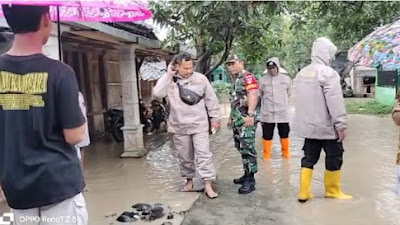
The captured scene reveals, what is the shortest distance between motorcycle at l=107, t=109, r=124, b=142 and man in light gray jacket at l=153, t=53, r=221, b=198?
4.98m

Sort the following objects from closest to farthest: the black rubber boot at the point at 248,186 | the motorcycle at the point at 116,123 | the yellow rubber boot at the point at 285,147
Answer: the black rubber boot at the point at 248,186 < the yellow rubber boot at the point at 285,147 < the motorcycle at the point at 116,123

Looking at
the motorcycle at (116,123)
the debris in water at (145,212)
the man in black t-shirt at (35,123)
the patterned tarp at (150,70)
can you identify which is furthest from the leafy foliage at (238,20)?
the patterned tarp at (150,70)

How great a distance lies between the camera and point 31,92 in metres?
2.06

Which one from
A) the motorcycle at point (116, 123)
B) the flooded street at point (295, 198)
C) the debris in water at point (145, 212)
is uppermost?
the motorcycle at point (116, 123)

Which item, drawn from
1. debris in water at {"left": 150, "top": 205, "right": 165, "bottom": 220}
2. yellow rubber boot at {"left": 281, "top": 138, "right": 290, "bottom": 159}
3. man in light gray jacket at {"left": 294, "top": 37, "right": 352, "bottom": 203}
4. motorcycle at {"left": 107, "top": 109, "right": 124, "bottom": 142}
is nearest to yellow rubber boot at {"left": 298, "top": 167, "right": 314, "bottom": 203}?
man in light gray jacket at {"left": 294, "top": 37, "right": 352, "bottom": 203}

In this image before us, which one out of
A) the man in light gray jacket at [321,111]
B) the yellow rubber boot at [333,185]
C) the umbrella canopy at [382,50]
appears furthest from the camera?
the yellow rubber boot at [333,185]

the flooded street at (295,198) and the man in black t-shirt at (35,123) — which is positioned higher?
the man in black t-shirt at (35,123)

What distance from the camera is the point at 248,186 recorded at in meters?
5.64

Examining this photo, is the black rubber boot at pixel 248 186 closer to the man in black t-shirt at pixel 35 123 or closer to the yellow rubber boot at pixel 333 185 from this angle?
the yellow rubber boot at pixel 333 185

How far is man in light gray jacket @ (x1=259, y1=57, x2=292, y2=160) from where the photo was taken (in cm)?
741

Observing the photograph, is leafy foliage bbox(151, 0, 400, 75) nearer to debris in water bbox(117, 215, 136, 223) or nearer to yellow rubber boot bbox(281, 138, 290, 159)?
yellow rubber boot bbox(281, 138, 290, 159)

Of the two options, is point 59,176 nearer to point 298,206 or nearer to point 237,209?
point 237,209

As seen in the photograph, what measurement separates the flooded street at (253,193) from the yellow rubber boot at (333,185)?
0.33 feet

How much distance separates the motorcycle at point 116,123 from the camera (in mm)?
10031
